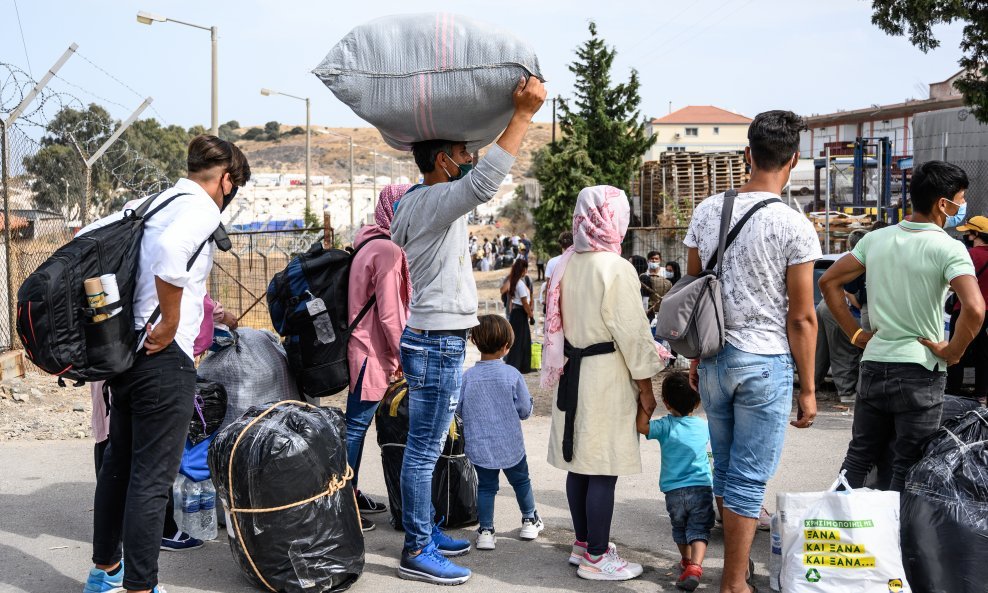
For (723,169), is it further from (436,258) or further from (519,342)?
(436,258)

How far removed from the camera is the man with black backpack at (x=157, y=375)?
3514mm

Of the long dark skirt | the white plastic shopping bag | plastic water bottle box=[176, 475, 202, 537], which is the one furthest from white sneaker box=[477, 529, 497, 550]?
the long dark skirt

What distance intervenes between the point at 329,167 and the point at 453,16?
113766mm

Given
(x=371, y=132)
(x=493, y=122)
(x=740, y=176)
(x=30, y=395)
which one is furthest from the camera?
(x=371, y=132)

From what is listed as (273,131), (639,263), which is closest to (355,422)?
(639,263)

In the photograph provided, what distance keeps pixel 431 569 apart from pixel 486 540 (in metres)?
0.55

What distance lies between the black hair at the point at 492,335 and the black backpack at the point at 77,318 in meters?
1.60

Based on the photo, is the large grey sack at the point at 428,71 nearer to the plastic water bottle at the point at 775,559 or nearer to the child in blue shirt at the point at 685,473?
the child in blue shirt at the point at 685,473

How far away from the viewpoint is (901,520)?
3.78 m

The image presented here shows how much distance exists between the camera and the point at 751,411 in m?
3.62

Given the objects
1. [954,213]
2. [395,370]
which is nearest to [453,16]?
[395,370]

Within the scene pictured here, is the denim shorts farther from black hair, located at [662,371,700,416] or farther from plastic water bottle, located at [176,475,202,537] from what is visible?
plastic water bottle, located at [176,475,202,537]

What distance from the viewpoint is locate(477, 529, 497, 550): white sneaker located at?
15.1 ft

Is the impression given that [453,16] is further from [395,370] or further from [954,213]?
[954,213]
